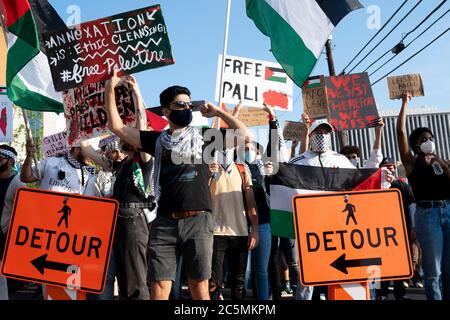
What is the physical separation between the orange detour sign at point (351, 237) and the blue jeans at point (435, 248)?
1574 millimetres

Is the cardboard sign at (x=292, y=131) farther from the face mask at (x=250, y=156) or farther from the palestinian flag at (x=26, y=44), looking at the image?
the palestinian flag at (x=26, y=44)

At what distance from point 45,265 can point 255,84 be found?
200 inches

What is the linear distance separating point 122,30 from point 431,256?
372 cm

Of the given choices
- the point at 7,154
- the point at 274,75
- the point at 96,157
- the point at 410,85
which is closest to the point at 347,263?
the point at 96,157

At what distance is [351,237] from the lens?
11.4 ft

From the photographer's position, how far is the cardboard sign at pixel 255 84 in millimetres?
7746

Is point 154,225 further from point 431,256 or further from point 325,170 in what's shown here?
point 431,256

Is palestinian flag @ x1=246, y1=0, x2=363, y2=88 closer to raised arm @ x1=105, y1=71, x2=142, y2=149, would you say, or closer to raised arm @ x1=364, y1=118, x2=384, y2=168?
raised arm @ x1=364, y1=118, x2=384, y2=168

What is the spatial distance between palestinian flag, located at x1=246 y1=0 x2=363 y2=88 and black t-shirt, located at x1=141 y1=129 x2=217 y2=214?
2.36m

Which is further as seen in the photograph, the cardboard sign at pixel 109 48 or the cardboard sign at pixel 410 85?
the cardboard sign at pixel 410 85

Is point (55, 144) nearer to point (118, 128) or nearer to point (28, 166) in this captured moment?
point (28, 166)

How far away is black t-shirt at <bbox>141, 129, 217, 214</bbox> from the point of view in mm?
3895

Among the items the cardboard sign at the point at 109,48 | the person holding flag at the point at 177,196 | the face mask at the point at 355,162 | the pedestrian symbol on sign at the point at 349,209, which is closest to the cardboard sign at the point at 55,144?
the cardboard sign at the point at 109,48

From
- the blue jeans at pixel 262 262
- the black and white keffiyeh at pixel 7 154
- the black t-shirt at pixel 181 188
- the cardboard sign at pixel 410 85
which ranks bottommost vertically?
the blue jeans at pixel 262 262
